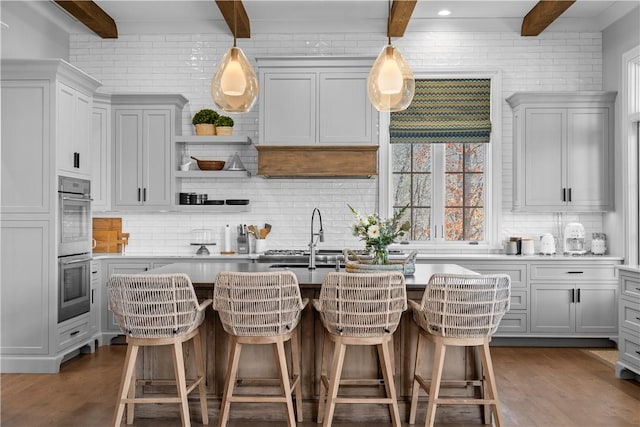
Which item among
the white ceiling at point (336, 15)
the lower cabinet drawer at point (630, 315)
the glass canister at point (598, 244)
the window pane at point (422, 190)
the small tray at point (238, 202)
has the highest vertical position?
the white ceiling at point (336, 15)

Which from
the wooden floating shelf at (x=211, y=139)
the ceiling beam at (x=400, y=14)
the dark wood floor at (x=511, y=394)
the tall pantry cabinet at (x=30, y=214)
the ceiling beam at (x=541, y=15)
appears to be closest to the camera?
the dark wood floor at (x=511, y=394)

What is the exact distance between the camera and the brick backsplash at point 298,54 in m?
6.47

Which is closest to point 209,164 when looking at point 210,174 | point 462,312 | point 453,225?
point 210,174

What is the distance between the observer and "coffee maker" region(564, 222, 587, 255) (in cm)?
624

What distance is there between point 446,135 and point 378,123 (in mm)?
842

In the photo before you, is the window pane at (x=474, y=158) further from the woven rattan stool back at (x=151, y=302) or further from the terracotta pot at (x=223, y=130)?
the woven rattan stool back at (x=151, y=302)

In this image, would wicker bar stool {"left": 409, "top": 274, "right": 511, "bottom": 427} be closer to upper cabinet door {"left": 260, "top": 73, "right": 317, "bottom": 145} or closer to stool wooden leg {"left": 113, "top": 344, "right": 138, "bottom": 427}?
stool wooden leg {"left": 113, "top": 344, "right": 138, "bottom": 427}

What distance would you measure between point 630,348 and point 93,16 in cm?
585

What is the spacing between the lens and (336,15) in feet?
20.6

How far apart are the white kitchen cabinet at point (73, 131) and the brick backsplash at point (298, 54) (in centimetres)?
116

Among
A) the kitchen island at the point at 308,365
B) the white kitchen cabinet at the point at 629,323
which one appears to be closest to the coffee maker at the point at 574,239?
the white kitchen cabinet at the point at 629,323

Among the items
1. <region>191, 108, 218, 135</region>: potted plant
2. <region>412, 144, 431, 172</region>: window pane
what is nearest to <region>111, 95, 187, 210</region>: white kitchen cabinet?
<region>191, 108, 218, 135</region>: potted plant

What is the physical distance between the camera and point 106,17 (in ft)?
20.4

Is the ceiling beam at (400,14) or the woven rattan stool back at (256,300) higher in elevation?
the ceiling beam at (400,14)
